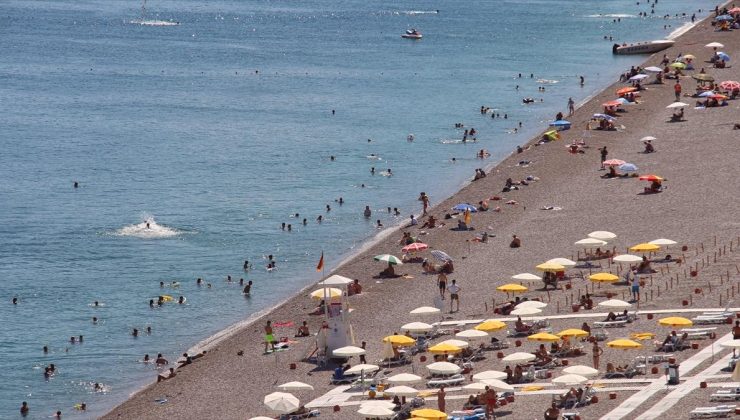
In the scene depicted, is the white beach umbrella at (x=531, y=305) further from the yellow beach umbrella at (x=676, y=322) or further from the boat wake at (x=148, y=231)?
the boat wake at (x=148, y=231)

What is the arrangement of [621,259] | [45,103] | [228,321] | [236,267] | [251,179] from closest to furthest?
[621,259] < [228,321] < [236,267] < [251,179] < [45,103]

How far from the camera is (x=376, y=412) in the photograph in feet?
136

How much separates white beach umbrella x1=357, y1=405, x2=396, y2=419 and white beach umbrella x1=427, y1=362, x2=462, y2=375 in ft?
12.1

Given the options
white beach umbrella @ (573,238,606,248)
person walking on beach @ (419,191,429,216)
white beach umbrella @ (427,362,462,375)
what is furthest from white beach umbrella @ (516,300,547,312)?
person walking on beach @ (419,191,429,216)

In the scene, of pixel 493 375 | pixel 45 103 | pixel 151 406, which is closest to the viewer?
pixel 493 375

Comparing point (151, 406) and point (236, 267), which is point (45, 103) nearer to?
point (236, 267)

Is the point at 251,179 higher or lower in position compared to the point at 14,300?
higher

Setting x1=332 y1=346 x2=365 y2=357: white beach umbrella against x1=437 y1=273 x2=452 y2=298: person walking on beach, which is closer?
x1=332 y1=346 x2=365 y2=357: white beach umbrella

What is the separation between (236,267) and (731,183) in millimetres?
24603

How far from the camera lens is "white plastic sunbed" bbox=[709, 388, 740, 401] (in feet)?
130

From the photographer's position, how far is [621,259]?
55719mm

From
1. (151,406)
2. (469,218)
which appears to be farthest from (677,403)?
(469,218)

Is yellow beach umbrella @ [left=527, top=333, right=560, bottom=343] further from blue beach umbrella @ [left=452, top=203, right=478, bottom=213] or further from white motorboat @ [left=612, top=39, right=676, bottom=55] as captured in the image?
white motorboat @ [left=612, top=39, right=676, bottom=55]

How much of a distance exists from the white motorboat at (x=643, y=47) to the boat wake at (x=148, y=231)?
67541 mm
